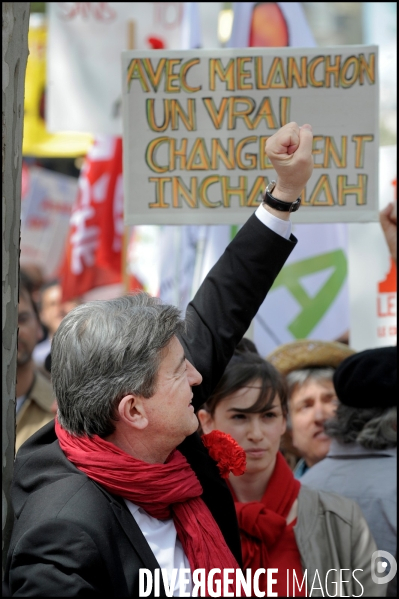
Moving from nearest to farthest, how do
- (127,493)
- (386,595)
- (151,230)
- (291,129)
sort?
(127,493), (291,129), (386,595), (151,230)

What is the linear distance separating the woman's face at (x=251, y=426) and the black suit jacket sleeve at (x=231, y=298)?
60 centimetres

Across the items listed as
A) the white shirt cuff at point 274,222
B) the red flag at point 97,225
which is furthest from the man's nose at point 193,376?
the red flag at point 97,225

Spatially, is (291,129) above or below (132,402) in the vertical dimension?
above

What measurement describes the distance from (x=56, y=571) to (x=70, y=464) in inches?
10.7

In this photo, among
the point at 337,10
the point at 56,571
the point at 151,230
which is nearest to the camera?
the point at 56,571

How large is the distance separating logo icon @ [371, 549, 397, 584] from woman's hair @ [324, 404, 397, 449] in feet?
1.52

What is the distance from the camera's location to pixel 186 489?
1.87 meters

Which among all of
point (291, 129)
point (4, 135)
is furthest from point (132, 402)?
point (291, 129)

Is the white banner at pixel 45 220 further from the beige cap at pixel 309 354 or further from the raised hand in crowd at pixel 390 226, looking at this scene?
the raised hand in crowd at pixel 390 226

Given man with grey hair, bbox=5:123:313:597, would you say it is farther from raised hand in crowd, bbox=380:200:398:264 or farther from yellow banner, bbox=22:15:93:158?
yellow banner, bbox=22:15:93:158

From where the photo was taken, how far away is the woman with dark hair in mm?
2523

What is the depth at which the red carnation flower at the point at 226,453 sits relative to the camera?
6.64 ft

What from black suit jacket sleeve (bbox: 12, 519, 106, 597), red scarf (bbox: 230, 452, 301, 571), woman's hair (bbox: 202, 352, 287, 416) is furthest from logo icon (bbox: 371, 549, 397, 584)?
black suit jacket sleeve (bbox: 12, 519, 106, 597)

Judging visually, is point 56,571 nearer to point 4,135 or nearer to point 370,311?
point 4,135
